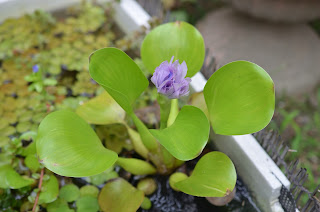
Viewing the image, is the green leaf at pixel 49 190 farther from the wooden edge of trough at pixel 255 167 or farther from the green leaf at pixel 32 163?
the wooden edge of trough at pixel 255 167

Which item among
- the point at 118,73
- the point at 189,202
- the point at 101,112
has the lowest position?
the point at 189,202

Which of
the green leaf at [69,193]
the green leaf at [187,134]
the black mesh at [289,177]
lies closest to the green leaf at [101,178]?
the green leaf at [69,193]

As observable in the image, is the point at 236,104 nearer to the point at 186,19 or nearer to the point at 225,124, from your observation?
the point at 225,124

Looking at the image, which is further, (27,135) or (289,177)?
(27,135)

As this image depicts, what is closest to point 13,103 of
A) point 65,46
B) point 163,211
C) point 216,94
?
point 65,46

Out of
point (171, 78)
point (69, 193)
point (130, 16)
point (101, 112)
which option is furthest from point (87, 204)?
point (130, 16)

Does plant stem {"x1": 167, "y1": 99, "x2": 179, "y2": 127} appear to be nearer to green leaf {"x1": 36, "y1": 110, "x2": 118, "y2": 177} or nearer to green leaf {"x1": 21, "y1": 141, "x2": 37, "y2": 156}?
green leaf {"x1": 36, "y1": 110, "x2": 118, "y2": 177}

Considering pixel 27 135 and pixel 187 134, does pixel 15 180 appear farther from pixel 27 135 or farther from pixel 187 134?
pixel 187 134
